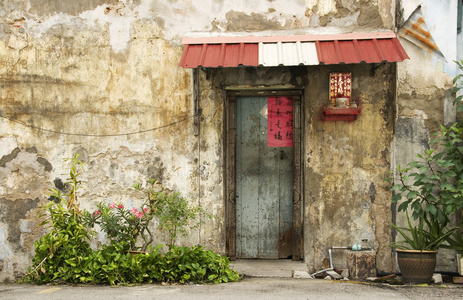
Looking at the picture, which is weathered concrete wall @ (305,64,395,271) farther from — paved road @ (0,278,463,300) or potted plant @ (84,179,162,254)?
potted plant @ (84,179,162,254)

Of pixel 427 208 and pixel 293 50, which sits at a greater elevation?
pixel 293 50

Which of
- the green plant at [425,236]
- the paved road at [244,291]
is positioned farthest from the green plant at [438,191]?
the paved road at [244,291]

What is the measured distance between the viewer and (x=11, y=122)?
7770 millimetres

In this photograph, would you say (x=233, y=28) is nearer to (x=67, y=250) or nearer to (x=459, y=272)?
(x=67, y=250)

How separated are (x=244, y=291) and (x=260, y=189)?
6.96 ft

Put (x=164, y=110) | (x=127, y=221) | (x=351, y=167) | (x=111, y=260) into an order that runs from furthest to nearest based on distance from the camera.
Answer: (x=164, y=110), (x=351, y=167), (x=127, y=221), (x=111, y=260)

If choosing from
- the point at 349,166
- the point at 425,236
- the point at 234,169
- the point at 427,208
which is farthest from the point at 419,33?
the point at 234,169

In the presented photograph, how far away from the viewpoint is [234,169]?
25.8 feet

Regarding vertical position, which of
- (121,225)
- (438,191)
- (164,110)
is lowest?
(121,225)

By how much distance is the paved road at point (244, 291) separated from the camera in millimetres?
5785

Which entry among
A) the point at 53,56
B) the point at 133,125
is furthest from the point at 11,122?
the point at 133,125

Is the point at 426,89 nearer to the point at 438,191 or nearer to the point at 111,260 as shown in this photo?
the point at 438,191

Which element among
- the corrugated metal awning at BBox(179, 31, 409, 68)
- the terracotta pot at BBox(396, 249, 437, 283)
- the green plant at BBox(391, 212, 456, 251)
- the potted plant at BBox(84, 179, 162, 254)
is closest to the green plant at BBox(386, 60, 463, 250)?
the green plant at BBox(391, 212, 456, 251)

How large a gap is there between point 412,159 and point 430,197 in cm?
69
